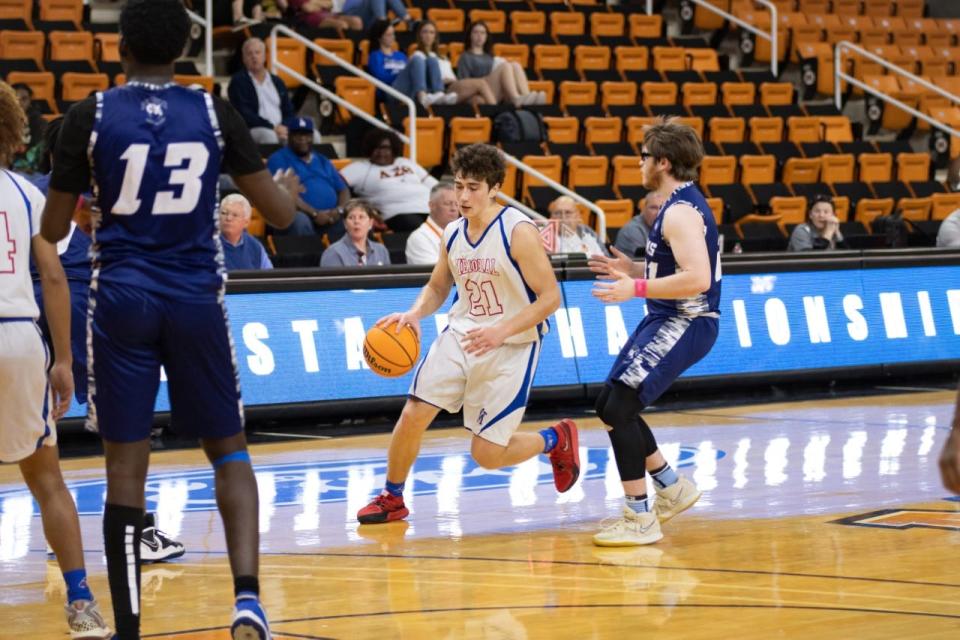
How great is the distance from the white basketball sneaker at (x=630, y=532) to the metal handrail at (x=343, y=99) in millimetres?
8420

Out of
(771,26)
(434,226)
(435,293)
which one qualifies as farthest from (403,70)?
(435,293)

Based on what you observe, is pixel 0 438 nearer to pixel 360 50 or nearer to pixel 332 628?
pixel 332 628

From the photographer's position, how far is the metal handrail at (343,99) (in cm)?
1517

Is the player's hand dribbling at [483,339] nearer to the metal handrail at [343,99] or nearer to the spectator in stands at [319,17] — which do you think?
the metal handrail at [343,99]

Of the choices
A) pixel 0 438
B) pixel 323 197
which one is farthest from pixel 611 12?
pixel 0 438

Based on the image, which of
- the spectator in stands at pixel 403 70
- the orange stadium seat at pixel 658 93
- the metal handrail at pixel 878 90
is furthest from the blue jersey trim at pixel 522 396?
the metal handrail at pixel 878 90

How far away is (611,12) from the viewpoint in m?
20.8

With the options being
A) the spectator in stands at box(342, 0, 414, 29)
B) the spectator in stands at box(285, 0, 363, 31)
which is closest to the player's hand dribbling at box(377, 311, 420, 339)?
the spectator in stands at box(285, 0, 363, 31)

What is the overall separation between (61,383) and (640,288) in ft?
8.06

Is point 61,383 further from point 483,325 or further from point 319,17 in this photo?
point 319,17

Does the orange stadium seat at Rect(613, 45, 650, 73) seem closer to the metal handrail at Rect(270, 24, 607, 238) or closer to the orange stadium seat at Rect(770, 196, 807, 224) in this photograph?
the orange stadium seat at Rect(770, 196, 807, 224)

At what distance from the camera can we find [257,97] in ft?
48.3

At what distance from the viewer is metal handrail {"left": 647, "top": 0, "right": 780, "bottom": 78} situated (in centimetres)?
2059

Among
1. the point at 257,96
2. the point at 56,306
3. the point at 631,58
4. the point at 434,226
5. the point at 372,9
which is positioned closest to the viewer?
the point at 56,306
